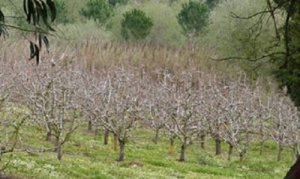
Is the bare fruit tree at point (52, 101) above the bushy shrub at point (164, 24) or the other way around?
the other way around

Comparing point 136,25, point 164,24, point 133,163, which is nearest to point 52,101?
point 133,163

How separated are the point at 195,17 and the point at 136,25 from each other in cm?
751

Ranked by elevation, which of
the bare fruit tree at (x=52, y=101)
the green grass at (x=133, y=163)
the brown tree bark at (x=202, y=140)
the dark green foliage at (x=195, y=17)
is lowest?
the green grass at (x=133, y=163)

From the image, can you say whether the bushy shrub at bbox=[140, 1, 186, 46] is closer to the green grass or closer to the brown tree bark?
the brown tree bark

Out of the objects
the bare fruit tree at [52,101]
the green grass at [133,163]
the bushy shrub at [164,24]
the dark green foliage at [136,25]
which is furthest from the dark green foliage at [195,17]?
the bare fruit tree at [52,101]

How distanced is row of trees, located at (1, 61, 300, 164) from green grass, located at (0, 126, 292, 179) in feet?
1.71

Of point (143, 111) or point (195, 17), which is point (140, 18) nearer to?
point (195, 17)

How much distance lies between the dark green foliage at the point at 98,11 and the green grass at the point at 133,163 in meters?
43.2

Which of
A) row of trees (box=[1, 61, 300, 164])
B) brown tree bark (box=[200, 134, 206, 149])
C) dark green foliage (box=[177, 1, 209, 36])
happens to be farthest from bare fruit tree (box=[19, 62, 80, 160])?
dark green foliage (box=[177, 1, 209, 36])

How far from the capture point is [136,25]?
6500cm

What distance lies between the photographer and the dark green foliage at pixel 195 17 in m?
68.9

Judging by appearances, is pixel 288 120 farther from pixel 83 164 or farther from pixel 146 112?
pixel 83 164

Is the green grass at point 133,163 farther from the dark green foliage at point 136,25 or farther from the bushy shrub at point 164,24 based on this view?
the bushy shrub at point 164,24

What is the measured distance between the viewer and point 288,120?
27766 millimetres
